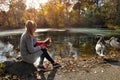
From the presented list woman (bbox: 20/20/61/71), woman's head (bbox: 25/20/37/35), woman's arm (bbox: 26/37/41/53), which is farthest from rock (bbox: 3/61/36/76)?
woman's head (bbox: 25/20/37/35)

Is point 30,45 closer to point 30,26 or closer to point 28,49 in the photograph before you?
point 28,49

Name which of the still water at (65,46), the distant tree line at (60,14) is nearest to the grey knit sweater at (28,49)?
the still water at (65,46)

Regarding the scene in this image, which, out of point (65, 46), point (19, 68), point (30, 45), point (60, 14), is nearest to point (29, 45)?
point (30, 45)

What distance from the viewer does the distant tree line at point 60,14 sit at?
55938 mm

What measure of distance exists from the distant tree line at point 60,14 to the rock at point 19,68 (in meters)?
47.1

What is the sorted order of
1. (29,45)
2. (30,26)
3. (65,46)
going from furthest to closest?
(65,46) < (29,45) < (30,26)

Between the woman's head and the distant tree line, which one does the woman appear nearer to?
the woman's head

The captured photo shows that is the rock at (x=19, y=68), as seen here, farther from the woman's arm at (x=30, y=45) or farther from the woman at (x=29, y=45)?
the woman's arm at (x=30, y=45)

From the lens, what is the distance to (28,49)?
271 inches

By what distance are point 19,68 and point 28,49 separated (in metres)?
0.69

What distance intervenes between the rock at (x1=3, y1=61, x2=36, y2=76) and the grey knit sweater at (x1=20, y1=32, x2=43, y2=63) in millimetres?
194

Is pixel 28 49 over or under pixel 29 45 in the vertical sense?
under

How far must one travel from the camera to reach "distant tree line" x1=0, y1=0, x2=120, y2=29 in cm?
5594

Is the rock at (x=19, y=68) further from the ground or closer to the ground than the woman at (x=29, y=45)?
closer to the ground
